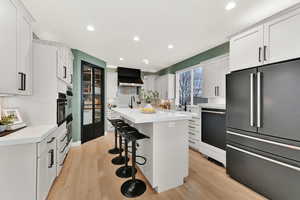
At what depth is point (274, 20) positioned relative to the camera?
169 cm

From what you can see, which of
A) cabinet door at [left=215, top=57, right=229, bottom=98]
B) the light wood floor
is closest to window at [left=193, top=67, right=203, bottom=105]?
cabinet door at [left=215, top=57, right=229, bottom=98]

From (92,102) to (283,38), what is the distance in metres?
4.64

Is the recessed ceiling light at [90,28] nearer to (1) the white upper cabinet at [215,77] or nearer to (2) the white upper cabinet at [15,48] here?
(2) the white upper cabinet at [15,48]

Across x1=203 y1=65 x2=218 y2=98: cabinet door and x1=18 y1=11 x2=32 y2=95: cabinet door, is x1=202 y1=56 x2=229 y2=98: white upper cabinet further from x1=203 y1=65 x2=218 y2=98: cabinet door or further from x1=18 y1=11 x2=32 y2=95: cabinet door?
x1=18 y1=11 x2=32 y2=95: cabinet door

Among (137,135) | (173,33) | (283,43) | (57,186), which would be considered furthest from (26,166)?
(283,43)

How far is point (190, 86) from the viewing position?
427cm

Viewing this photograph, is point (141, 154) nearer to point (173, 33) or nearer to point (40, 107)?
point (40, 107)

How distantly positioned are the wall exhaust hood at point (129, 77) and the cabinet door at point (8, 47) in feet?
11.7

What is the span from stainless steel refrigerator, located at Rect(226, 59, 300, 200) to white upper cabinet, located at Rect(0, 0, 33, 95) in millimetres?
3189

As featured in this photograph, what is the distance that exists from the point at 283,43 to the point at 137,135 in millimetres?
2301

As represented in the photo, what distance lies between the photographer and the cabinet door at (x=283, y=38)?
1.52 meters

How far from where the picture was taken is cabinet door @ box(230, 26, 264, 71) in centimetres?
186

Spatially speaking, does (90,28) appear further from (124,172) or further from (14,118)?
(124,172)

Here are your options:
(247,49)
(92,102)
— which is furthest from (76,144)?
(247,49)
